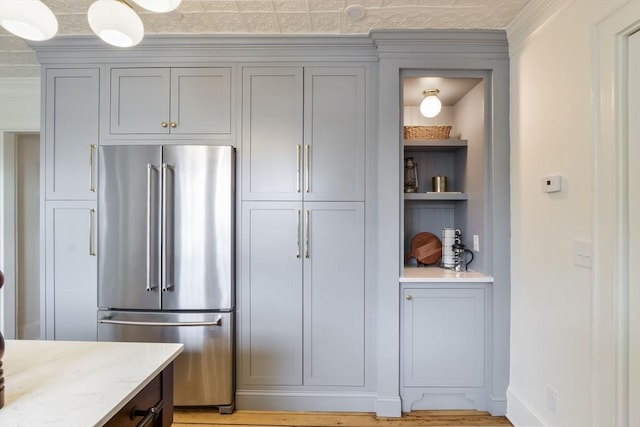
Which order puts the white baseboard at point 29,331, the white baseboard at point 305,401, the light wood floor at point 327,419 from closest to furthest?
the light wood floor at point 327,419 < the white baseboard at point 305,401 < the white baseboard at point 29,331

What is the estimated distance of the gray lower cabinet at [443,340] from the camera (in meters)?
2.12

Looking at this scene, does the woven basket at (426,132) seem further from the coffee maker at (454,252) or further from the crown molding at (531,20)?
the coffee maker at (454,252)

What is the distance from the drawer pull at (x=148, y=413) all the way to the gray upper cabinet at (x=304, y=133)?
1359 millimetres

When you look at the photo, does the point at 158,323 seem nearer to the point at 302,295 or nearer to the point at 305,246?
the point at 302,295

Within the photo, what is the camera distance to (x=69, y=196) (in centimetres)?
220

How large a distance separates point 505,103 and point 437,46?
0.59 metres

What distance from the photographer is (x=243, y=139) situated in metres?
2.18

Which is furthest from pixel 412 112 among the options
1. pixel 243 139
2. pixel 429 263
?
pixel 243 139

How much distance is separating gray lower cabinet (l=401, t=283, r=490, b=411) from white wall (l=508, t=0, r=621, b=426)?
0.21 metres

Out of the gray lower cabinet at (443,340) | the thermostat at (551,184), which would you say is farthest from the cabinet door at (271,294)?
the thermostat at (551,184)

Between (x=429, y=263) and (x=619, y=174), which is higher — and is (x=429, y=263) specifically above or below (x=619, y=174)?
below

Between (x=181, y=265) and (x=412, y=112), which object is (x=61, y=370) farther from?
(x=412, y=112)

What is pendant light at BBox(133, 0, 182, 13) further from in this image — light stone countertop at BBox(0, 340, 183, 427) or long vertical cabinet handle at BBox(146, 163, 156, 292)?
long vertical cabinet handle at BBox(146, 163, 156, 292)

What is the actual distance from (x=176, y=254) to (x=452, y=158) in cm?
225
